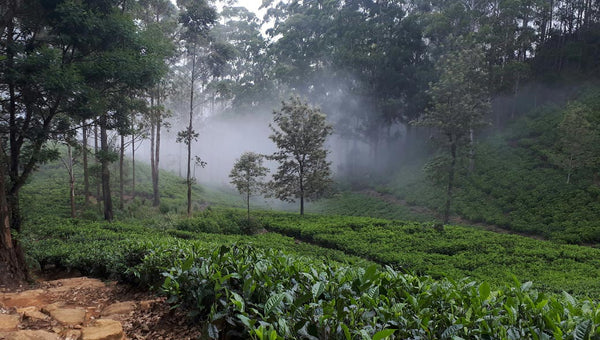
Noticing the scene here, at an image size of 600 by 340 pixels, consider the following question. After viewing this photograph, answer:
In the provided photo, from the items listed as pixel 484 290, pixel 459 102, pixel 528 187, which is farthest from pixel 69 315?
pixel 528 187

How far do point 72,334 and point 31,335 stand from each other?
0.99 feet

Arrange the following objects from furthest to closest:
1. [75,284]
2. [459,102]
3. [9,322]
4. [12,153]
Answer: [459,102], [12,153], [75,284], [9,322]

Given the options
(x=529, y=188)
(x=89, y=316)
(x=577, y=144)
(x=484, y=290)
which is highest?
(x=577, y=144)

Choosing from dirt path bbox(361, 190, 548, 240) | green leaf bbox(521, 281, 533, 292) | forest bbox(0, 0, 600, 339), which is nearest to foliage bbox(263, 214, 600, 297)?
forest bbox(0, 0, 600, 339)

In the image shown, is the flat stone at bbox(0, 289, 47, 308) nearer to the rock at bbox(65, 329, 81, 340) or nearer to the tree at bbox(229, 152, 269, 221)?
the rock at bbox(65, 329, 81, 340)

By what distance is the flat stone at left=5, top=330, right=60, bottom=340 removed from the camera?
8.29 feet

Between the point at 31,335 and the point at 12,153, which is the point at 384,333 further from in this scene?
the point at 12,153

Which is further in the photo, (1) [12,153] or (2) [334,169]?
(2) [334,169]

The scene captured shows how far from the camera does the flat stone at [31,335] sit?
253 centimetres

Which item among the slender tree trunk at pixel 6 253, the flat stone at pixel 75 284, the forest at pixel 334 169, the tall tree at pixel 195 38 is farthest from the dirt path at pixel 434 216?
the slender tree trunk at pixel 6 253

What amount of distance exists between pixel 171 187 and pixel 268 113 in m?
18.0

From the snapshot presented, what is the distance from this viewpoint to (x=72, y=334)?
2.83 m

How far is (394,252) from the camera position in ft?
31.7

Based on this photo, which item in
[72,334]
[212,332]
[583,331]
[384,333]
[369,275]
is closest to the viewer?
[384,333]
